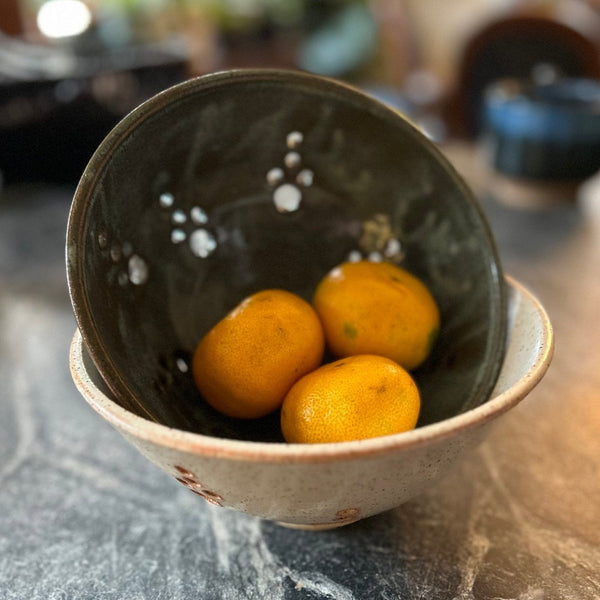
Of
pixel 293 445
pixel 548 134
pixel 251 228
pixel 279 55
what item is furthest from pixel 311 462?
pixel 279 55

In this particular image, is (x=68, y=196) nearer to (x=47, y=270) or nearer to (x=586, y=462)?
(x=47, y=270)

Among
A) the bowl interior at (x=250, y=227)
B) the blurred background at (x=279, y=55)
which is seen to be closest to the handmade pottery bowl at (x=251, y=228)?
the bowl interior at (x=250, y=227)

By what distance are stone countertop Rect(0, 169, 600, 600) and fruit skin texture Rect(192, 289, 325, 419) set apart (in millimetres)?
104

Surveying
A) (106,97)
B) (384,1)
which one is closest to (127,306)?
(106,97)

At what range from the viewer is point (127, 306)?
1.56 ft

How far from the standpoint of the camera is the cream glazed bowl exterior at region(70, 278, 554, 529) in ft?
1.08

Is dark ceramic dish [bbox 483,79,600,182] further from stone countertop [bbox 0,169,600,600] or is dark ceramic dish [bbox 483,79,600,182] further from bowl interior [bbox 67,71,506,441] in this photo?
bowl interior [bbox 67,71,506,441]

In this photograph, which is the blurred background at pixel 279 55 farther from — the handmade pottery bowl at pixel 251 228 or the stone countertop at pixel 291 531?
the stone countertop at pixel 291 531

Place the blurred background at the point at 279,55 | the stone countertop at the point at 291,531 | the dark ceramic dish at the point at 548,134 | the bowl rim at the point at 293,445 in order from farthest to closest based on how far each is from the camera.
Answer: the blurred background at the point at 279,55 < the dark ceramic dish at the point at 548,134 < the stone countertop at the point at 291,531 < the bowl rim at the point at 293,445

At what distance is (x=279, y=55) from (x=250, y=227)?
2.42m

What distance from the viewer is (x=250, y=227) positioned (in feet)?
1.88

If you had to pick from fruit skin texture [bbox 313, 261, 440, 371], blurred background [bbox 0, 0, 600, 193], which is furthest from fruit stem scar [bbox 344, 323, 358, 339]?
blurred background [bbox 0, 0, 600, 193]

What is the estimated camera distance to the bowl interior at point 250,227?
1.46 ft

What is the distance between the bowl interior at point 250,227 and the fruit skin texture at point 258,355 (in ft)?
0.11
